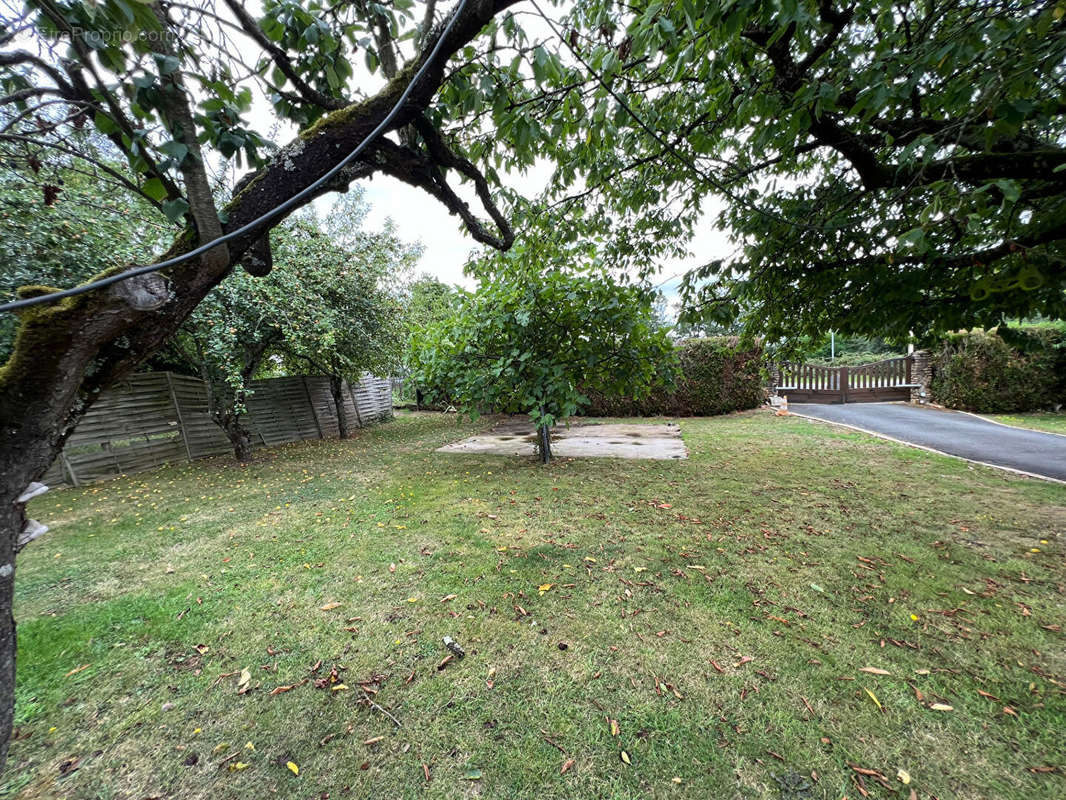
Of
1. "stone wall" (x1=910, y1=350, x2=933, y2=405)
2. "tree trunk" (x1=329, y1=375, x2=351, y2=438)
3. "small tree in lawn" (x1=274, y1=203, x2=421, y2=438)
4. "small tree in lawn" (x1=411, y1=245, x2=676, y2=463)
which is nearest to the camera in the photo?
"small tree in lawn" (x1=411, y1=245, x2=676, y2=463)

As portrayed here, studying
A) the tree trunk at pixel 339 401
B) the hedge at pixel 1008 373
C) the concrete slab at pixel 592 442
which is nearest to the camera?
the concrete slab at pixel 592 442

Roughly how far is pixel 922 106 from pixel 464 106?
3.25 metres

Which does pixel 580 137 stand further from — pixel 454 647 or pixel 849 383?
pixel 849 383

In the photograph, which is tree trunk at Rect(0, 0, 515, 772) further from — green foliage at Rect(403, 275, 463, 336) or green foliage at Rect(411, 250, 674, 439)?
green foliage at Rect(403, 275, 463, 336)

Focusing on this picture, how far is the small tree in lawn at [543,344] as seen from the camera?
4883mm

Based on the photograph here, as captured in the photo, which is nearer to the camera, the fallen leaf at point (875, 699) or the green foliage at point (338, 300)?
the fallen leaf at point (875, 699)

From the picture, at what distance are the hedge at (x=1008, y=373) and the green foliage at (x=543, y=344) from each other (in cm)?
869

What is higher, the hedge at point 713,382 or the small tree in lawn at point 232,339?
the small tree in lawn at point 232,339

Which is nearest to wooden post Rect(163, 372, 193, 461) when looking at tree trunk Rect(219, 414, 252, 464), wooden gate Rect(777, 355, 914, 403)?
tree trunk Rect(219, 414, 252, 464)

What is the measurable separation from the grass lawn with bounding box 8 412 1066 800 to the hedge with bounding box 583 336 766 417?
619 cm

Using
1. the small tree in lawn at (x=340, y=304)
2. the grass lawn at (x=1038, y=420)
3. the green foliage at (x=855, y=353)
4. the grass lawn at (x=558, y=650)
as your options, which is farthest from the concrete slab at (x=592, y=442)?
the green foliage at (x=855, y=353)

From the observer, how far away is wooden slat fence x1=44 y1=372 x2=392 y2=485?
5.95m

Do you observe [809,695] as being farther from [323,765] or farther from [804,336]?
[804,336]

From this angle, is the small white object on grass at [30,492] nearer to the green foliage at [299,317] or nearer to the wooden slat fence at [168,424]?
the wooden slat fence at [168,424]
